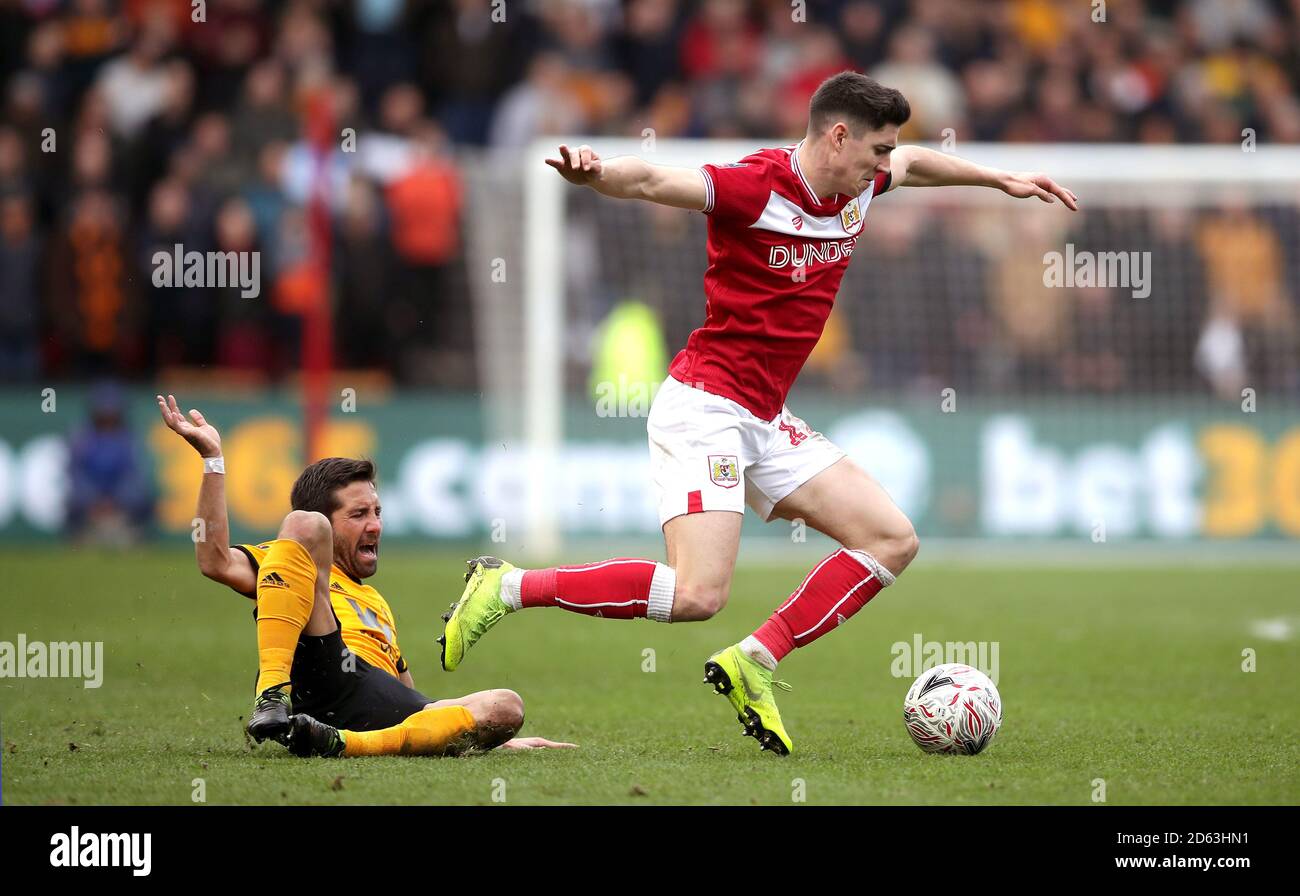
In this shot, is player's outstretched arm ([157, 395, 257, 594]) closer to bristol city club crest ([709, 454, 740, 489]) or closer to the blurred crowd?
bristol city club crest ([709, 454, 740, 489])

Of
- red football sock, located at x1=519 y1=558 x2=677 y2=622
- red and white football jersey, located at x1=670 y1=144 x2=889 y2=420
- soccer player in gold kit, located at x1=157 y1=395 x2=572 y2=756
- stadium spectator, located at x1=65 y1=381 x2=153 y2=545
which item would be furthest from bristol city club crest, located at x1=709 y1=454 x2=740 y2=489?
stadium spectator, located at x1=65 y1=381 x2=153 y2=545

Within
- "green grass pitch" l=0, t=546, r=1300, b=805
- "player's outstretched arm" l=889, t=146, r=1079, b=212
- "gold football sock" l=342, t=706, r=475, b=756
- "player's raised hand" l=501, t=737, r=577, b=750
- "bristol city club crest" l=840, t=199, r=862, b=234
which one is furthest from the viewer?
"player's outstretched arm" l=889, t=146, r=1079, b=212

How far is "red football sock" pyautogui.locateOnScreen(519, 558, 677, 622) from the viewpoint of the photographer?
21.0ft

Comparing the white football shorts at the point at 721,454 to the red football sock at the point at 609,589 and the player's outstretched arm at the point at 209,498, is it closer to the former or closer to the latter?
the red football sock at the point at 609,589

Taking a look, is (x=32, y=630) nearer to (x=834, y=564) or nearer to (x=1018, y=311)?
(x=834, y=564)

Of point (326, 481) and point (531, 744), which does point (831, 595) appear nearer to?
point (531, 744)

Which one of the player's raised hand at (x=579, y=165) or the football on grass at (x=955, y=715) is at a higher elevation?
the player's raised hand at (x=579, y=165)

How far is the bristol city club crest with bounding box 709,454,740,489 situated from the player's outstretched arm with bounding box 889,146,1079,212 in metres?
1.33

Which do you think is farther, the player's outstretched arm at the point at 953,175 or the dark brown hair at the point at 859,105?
the player's outstretched arm at the point at 953,175

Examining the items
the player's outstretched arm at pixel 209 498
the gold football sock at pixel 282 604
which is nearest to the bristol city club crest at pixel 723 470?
the gold football sock at pixel 282 604

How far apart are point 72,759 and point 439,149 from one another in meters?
11.3

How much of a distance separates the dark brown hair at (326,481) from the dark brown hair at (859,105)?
82.7 inches

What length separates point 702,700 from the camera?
8.22 meters

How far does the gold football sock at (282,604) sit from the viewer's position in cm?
595
